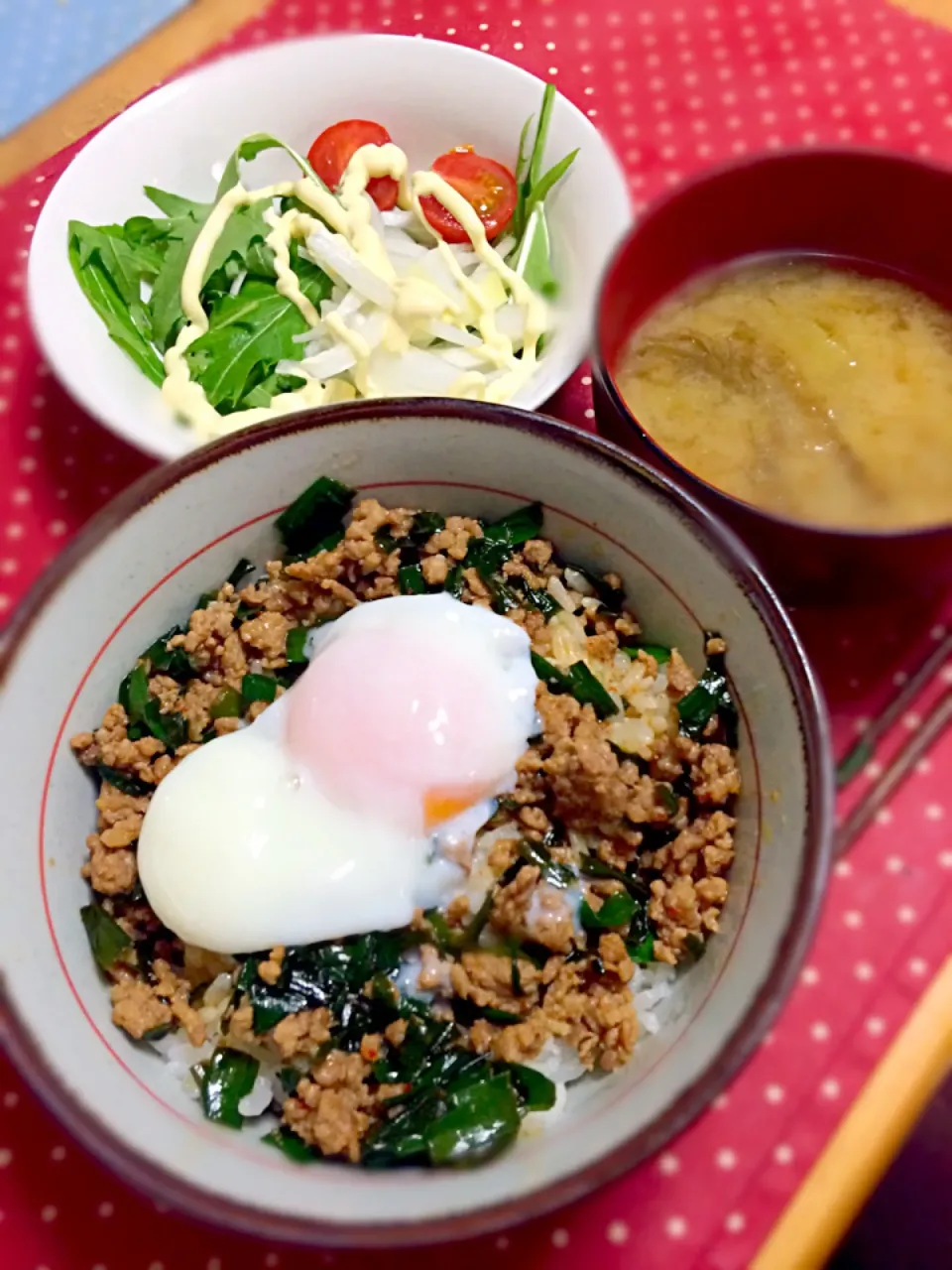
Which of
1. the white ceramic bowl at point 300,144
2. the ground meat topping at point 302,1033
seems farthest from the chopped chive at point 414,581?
the ground meat topping at point 302,1033

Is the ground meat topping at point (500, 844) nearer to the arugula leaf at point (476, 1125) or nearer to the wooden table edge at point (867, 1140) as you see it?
the arugula leaf at point (476, 1125)

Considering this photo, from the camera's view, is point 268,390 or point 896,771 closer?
point 896,771

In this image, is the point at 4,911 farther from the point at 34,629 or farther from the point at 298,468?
the point at 298,468

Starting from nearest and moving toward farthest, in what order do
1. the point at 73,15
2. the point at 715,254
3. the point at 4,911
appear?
the point at 4,911 → the point at 715,254 → the point at 73,15

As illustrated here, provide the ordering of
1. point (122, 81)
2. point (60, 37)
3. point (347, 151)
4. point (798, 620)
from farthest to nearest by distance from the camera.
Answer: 1. point (60, 37)
2. point (122, 81)
3. point (347, 151)
4. point (798, 620)

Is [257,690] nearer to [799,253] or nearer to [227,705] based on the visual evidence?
[227,705]

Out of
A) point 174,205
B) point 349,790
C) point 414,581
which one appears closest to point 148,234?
point 174,205

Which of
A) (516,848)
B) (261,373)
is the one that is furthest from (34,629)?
(261,373)

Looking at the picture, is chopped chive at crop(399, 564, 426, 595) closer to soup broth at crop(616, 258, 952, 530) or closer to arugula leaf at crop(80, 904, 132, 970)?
soup broth at crop(616, 258, 952, 530)
